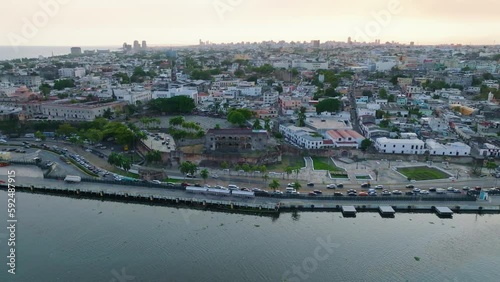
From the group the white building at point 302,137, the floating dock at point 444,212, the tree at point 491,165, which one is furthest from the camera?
the white building at point 302,137

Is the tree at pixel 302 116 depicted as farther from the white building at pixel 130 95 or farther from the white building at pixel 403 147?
the white building at pixel 130 95

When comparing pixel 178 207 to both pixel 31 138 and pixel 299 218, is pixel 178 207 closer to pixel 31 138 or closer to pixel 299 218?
pixel 299 218

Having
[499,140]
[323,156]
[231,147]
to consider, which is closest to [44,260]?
[231,147]

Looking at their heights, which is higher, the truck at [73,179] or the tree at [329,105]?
the tree at [329,105]

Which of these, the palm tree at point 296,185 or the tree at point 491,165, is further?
the tree at point 491,165

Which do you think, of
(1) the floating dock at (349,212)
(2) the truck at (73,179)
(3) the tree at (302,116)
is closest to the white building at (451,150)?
(3) the tree at (302,116)

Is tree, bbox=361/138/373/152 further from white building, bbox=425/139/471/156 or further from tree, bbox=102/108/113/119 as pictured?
tree, bbox=102/108/113/119
